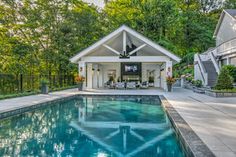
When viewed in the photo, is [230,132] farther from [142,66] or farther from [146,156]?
[142,66]

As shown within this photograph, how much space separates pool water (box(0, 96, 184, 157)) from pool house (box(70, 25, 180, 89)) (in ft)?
33.2

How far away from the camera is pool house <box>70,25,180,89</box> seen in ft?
68.1

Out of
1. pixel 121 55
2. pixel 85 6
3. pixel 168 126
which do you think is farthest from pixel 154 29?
pixel 168 126

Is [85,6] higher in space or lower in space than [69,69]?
higher

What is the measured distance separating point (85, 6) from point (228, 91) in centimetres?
1974

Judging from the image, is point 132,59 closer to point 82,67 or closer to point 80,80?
point 82,67

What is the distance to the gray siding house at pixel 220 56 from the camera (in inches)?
826

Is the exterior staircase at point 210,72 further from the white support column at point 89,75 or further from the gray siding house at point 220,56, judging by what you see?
the white support column at point 89,75

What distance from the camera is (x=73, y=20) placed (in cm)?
2633

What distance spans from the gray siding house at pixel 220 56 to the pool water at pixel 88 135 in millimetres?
11951

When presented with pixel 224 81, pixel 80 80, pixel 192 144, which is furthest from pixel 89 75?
pixel 192 144

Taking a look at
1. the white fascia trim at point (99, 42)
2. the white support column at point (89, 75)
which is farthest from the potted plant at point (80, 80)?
the white support column at point (89, 75)

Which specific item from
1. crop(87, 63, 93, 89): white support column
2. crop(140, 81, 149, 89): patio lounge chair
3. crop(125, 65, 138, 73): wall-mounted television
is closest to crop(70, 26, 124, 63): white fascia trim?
crop(87, 63, 93, 89): white support column

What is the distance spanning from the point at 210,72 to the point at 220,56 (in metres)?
3.59
